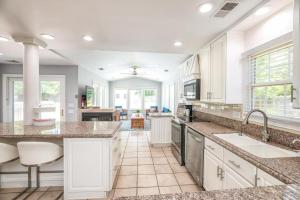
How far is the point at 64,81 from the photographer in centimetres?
539

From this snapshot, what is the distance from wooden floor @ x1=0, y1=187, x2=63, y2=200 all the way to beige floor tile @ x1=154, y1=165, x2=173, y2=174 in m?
1.57

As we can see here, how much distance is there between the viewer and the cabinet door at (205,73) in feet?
9.81

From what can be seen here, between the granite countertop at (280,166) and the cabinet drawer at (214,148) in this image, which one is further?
the cabinet drawer at (214,148)

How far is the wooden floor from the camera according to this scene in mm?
2225

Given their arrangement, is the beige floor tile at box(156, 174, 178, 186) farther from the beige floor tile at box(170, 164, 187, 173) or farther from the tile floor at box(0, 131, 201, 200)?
the beige floor tile at box(170, 164, 187, 173)

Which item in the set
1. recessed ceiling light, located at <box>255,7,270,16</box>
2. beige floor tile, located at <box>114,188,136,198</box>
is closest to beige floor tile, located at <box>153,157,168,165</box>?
beige floor tile, located at <box>114,188,136,198</box>

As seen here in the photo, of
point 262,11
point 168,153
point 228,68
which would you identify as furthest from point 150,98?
point 262,11

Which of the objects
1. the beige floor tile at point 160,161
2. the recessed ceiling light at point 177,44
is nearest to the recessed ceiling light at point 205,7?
the recessed ceiling light at point 177,44

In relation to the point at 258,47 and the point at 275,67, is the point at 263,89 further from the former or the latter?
the point at 258,47

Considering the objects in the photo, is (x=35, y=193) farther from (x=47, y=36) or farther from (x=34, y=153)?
(x=47, y=36)

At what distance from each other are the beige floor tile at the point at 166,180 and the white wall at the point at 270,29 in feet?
7.44

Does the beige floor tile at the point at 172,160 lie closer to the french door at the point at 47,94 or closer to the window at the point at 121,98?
the french door at the point at 47,94

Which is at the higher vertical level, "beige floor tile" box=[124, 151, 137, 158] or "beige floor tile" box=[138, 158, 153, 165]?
→ "beige floor tile" box=[124, 151, 137, 158]

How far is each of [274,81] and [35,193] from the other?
3439 millimetres
